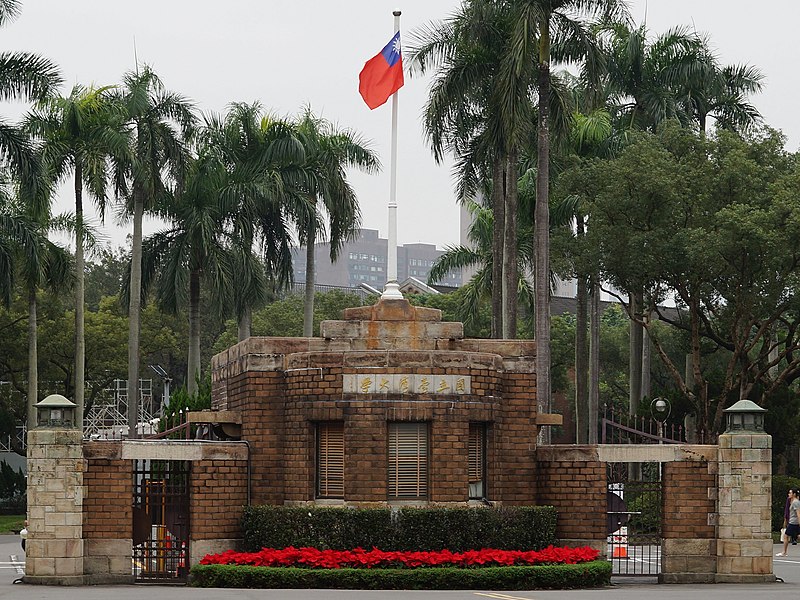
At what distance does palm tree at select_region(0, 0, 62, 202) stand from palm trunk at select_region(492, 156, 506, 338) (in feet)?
43.4

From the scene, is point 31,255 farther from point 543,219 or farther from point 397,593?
point 397,593

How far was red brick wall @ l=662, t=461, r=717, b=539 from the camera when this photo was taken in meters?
25.0

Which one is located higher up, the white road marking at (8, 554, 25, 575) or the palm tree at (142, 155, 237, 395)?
the palm tree at (142, 155, 237, 395)

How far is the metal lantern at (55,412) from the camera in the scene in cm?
2388

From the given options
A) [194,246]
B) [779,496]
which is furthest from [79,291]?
[779,496]

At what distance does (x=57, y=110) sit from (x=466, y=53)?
15.4m

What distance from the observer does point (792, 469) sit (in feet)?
162

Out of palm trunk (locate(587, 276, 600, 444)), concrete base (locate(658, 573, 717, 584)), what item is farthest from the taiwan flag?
palm trunk (locate(587, 276, 600, 444))

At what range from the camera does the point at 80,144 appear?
47969 mm

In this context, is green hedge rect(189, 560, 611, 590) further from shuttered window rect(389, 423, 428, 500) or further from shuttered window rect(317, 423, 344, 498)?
shuttered window rect(317, 423, 344, 498)

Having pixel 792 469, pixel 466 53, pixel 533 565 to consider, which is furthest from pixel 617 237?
pixel 533 565

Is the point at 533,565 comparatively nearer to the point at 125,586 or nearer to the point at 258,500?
the point at 258,500

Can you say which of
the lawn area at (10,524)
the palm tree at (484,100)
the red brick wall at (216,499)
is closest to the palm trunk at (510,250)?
the palm tree at (484,100)

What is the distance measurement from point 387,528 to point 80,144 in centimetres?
2818
